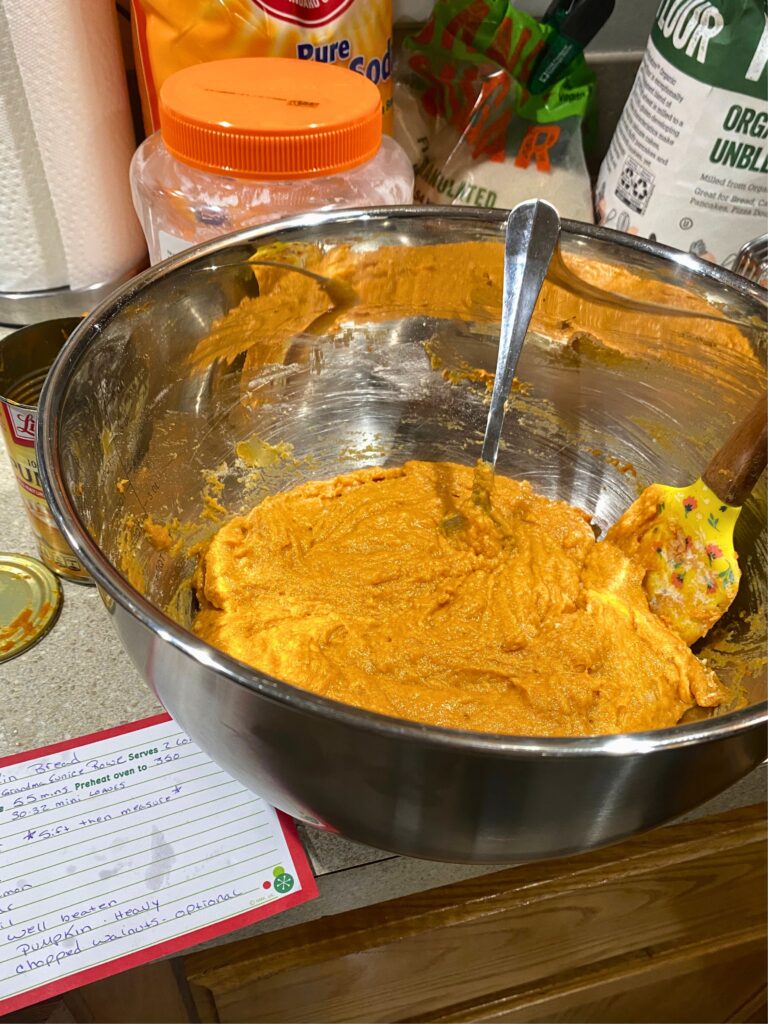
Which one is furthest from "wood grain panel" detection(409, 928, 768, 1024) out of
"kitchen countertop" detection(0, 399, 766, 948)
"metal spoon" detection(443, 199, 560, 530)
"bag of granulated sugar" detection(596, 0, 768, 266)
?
→ "bag of granulated sugar" detection(596, 0, 768, 266)

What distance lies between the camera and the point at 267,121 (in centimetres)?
71

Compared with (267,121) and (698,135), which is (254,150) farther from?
(698,135)

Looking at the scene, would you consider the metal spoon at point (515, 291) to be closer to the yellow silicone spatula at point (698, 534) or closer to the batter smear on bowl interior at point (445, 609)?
the batter smear on bowl interior at point (445, 609)

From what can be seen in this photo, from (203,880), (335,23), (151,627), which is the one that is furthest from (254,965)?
(335,23)

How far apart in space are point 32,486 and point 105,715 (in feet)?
0.68

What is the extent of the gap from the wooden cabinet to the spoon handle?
1.33 ft

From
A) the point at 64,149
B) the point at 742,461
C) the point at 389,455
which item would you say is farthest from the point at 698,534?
the point at 64,149

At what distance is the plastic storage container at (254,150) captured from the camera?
713 mm

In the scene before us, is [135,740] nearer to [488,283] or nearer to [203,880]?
[203,880]

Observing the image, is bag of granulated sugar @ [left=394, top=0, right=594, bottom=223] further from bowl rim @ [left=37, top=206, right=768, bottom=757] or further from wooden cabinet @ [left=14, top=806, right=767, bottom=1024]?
wooden cabinet @ [left=14, top=806, right=767, bottom=1024]

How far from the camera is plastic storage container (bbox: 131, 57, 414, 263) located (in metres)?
0.71

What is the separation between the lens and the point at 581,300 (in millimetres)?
814

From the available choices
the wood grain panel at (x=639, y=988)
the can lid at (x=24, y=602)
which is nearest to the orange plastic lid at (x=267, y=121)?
the can lid at (x=24, y=602)

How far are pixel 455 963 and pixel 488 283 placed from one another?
67 centimetres
